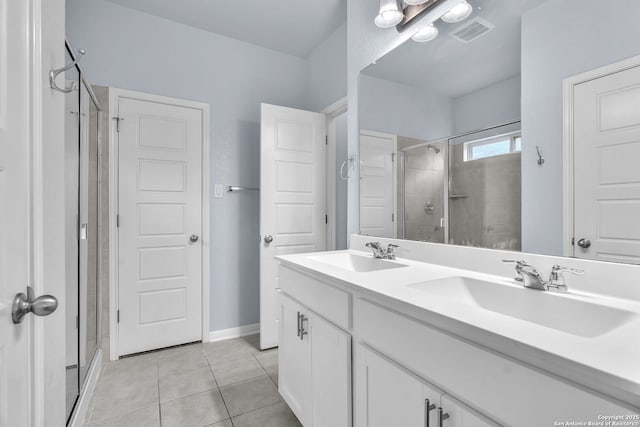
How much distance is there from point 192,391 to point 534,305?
1931mm

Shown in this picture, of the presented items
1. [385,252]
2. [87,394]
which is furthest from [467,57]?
[87,394]

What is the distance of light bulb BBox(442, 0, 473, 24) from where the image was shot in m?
1.34

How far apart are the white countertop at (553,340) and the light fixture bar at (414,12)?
1379mm

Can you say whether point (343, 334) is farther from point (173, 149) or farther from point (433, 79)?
point (173, 149)

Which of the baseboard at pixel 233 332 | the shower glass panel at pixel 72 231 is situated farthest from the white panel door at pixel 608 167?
the baseboard at pixel 233 332

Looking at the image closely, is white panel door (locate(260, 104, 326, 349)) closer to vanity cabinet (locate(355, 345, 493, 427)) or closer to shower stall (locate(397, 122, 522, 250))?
shower stall (locate(397, 122, 522, 250))

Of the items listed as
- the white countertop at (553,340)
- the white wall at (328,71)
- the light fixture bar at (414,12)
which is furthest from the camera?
the white wall at (328,71)

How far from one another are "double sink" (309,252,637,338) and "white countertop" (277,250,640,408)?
0.03 m

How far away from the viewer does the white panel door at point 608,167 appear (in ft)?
2.86

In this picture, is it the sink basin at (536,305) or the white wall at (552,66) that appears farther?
the white wall at (552,66)

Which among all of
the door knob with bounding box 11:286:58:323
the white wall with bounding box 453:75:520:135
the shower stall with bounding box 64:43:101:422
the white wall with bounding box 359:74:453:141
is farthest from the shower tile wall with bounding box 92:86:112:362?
the white wall with bounding box 453:75:520:135

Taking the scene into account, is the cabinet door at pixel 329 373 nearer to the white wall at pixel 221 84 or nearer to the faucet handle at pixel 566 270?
the faucet handle at pixel 566 270

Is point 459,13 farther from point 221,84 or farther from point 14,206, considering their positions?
point 221,84

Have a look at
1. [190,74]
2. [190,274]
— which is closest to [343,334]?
[190,274]
